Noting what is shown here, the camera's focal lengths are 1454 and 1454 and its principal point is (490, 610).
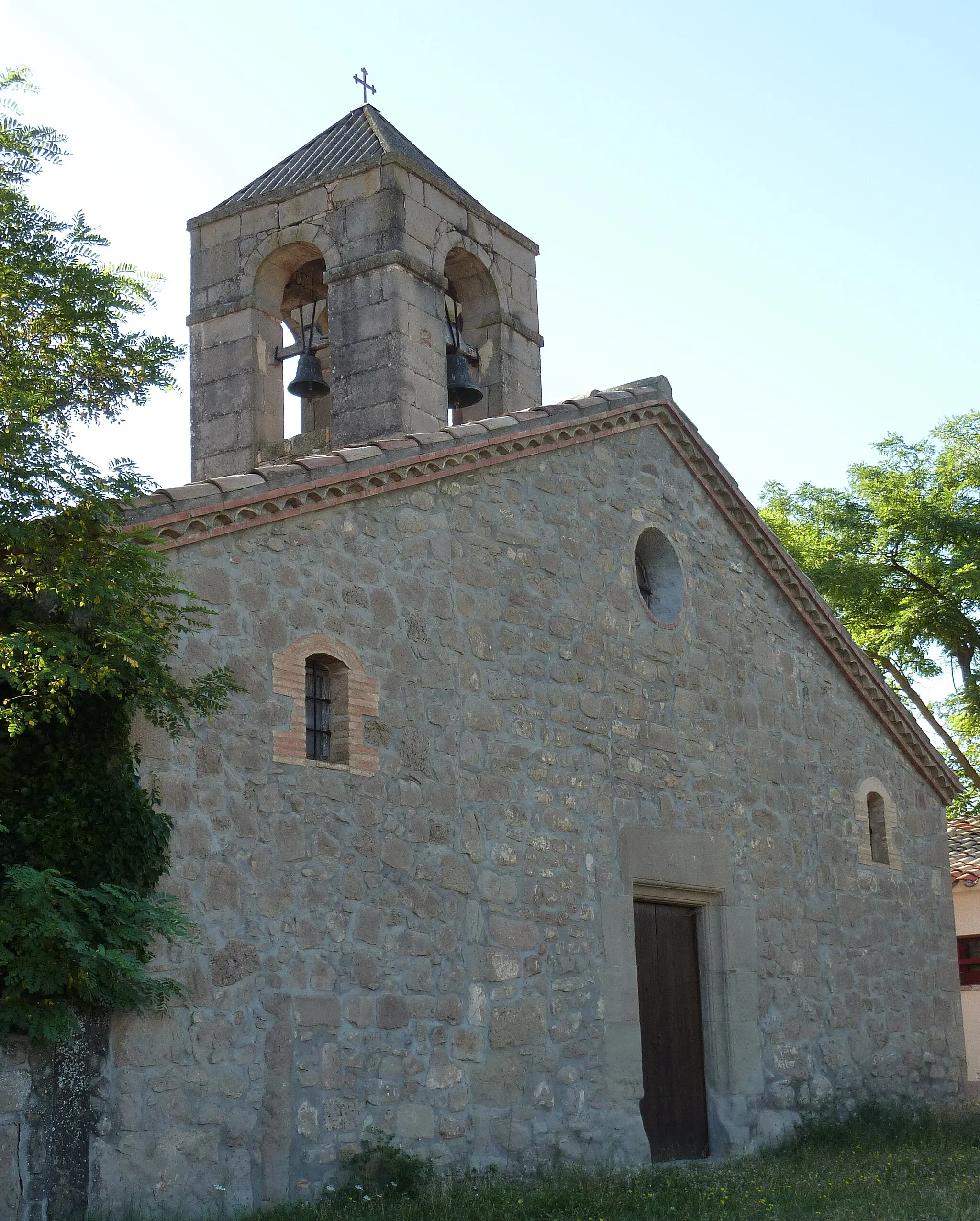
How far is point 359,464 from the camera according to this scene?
9.27 metres

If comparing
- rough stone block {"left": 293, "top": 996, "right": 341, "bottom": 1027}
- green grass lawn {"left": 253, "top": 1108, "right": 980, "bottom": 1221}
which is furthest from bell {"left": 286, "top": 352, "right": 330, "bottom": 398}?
green grass lawn {"left": 253, "top": 1108, "right": 980, "bottom": 1221}

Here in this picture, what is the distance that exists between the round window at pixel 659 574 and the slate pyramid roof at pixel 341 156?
3.52 m

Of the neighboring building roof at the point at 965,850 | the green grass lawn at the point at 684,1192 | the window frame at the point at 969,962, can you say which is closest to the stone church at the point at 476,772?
the green grass lawn at the point at 684,1192

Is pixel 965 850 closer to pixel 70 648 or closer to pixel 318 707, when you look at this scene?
pixel 318 707

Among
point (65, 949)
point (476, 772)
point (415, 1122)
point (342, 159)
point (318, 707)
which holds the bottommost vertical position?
point (415, 1122)

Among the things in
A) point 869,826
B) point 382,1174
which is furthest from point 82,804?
point 869,826

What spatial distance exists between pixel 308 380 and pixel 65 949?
623cm

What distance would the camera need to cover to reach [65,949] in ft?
22.6

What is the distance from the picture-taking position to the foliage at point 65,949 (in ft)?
22.3

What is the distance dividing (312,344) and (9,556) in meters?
5.88

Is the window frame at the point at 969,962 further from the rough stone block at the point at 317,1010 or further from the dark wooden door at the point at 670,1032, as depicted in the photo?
the rough stone block at the point at 317,1010

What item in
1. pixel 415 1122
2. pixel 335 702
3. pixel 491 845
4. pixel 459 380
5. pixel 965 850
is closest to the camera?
pixel 415 1122

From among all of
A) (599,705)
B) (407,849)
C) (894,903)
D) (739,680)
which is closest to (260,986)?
(407,849)

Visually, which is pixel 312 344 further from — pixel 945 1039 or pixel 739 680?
pixel 945 1039
